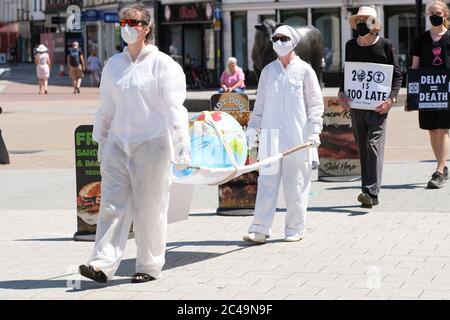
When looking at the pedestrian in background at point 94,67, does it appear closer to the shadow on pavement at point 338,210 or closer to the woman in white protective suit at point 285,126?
the shadow on pavement at point 338,210

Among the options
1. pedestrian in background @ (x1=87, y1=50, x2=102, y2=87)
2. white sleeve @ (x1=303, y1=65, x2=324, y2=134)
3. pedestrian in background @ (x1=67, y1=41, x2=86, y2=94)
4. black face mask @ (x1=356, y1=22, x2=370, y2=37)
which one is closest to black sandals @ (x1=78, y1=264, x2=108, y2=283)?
white sleeve @ (x1=303, y1=65, x2=324, y2=134)

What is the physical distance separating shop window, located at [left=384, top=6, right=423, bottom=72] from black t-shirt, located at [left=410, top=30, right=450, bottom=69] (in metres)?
26.4

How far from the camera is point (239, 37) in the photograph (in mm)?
44844

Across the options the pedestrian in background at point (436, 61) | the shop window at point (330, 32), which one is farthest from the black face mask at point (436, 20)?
the shop window at point (330, 32)

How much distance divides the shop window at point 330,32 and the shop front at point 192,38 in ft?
14.8

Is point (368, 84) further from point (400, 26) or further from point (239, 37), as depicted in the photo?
point (239, 37)

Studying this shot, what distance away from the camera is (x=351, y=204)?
1205 centimetres

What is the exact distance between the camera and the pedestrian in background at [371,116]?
37.8 ft

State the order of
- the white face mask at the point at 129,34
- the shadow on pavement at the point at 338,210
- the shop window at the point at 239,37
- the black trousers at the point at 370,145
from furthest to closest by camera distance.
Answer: the shop window at the point at 239,37 < the black trousers at the point at 370,145 < the shadow on pavement at the point at 338,210 < the white face mask at the point at 129,34

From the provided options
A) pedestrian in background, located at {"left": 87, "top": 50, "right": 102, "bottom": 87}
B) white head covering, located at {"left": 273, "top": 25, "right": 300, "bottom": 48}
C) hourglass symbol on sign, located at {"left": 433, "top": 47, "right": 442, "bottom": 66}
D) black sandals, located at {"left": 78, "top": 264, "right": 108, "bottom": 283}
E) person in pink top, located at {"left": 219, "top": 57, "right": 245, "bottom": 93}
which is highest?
white head covering, located at {"left": 273, "top": 25, "right": 300, "bottom": 48}

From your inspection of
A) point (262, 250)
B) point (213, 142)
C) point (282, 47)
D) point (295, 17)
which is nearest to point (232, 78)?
point (295, 17)

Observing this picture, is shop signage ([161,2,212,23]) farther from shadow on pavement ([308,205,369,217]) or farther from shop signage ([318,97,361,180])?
shadow on pavement ([308,205,369,217])

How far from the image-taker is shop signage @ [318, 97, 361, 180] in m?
14.4

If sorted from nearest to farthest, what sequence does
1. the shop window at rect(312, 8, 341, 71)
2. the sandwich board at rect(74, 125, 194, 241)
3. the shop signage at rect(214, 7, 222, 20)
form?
the sandwich board at rect(74, 125, 194, 241) → the shop window at rect(312, 8, 341, 71) → the shop signage at rect(214, 7, 222, 20)
